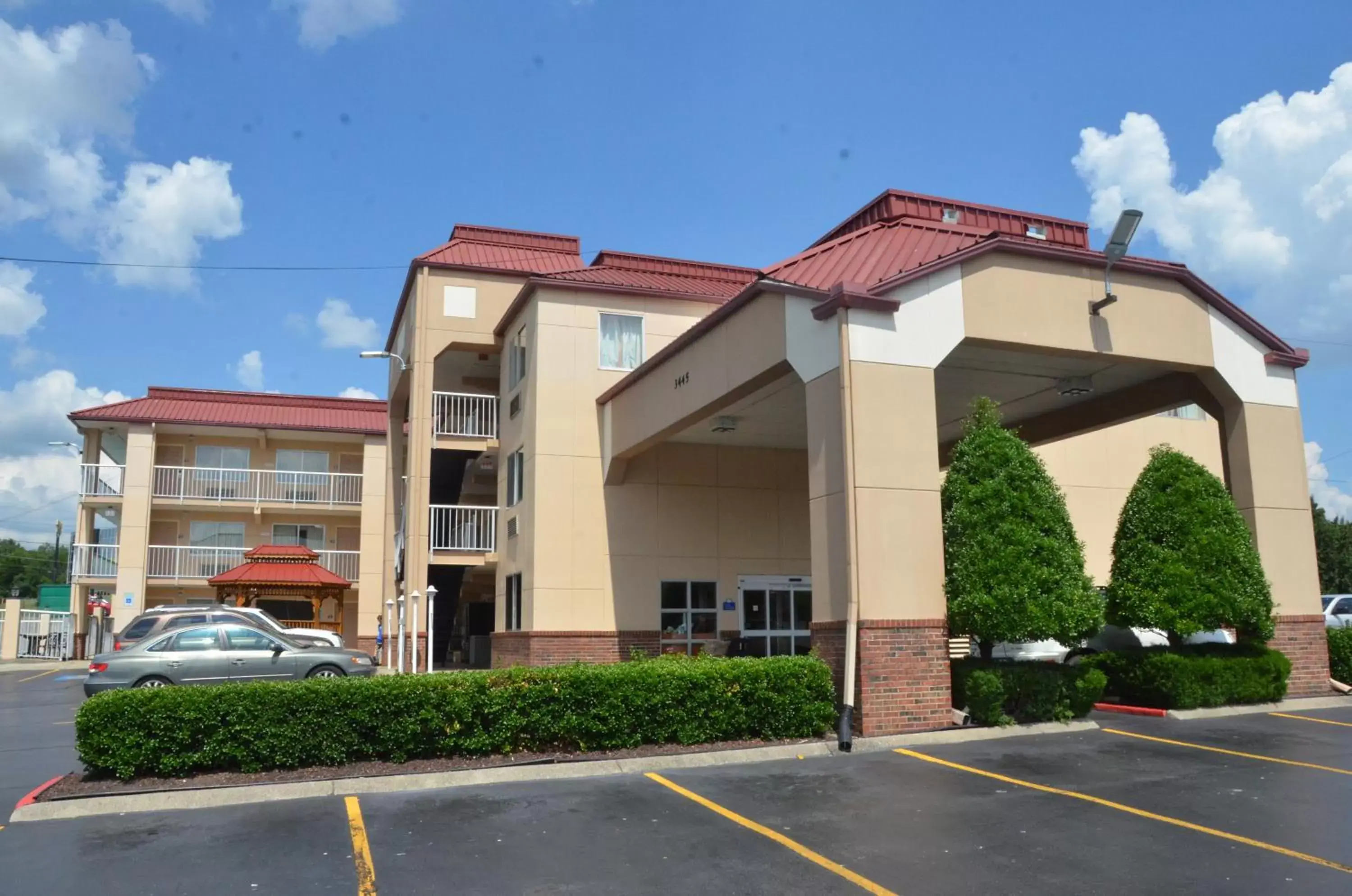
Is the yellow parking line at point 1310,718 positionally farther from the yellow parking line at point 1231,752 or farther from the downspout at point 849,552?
the downspout at point 849,552

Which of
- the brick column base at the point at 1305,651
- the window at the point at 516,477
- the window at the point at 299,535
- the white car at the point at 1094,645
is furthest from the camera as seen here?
the window at the point at 299,535

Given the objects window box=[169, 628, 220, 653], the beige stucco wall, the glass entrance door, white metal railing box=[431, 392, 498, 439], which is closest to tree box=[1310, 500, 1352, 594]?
the beige stucco wall

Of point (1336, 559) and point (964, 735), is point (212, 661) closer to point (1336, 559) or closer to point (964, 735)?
point (964, 735)

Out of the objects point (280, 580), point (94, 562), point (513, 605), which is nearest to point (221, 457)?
point (94, 562)

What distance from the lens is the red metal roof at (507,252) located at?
89.9 ft

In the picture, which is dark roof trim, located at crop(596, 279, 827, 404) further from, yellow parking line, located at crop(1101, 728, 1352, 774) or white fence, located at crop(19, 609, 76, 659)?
white fence, located at crop(19, 609, 76, 659)

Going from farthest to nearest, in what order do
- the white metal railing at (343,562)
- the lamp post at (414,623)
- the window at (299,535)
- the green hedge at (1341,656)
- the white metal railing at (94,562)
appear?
the window at (299,535) → the white metal railing at (343,562) → the white metal railing at (94,562) → the lamp post at (414,623) → the green hedge at (1341,656)

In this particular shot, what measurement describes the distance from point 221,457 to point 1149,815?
126 feet

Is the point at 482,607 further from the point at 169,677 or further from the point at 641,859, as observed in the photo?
the point at 641,859

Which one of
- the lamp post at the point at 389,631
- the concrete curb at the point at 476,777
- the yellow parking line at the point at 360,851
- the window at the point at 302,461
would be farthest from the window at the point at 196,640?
the window at the point at 302,461

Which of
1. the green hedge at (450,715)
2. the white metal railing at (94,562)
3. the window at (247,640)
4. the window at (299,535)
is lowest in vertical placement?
the green hedge at (450,715)

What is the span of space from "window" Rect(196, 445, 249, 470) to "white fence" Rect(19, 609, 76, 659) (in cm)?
923

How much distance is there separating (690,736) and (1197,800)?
5.43 meters

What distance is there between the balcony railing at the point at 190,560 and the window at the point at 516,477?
16011 millimetres
